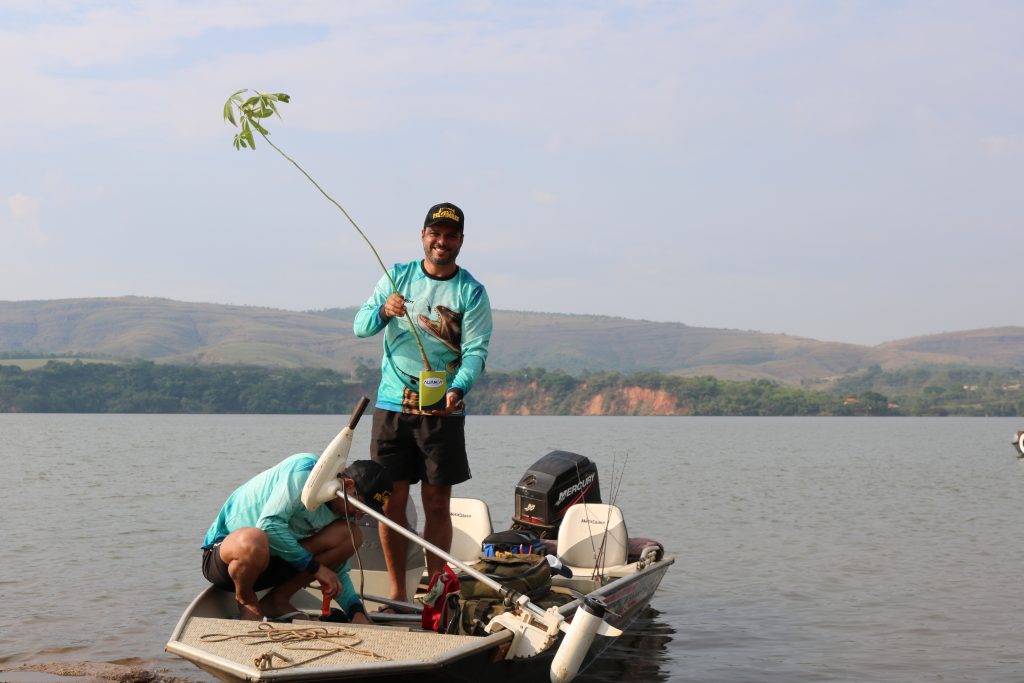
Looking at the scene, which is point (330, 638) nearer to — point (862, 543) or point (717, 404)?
point (862, 543)

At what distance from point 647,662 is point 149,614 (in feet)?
15.8

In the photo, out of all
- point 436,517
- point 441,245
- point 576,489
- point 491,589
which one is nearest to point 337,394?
point 576,489

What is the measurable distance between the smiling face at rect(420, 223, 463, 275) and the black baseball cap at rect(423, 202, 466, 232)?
0.02 metres

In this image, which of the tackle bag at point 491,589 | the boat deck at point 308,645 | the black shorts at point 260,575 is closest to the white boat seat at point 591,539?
the tackle bag at point 491,589

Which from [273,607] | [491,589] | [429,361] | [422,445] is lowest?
[273,607]

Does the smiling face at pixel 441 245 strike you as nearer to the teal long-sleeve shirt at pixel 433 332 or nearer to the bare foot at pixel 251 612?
the teal long-sleeve shirt at pixel 433 332

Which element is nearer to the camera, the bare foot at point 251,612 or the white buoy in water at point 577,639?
the white buoy in water at point 577,639

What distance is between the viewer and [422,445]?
7.42 meters

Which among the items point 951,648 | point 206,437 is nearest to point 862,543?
point 951,648

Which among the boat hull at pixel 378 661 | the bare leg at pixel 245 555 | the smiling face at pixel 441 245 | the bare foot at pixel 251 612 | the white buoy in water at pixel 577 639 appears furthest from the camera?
the smiling face at pixel 441 245

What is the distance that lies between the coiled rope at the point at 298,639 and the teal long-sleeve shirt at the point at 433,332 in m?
1.71

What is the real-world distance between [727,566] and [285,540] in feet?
32.4

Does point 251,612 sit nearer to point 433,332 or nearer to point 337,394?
point 433,332

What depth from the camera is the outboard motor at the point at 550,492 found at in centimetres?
1062
